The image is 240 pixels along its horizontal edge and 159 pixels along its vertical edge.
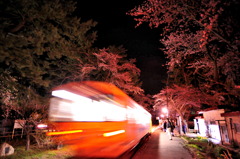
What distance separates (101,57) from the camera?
15016mm

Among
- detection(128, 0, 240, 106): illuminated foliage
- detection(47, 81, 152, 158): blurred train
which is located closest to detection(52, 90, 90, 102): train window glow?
detection(47, 81, 152, 158): blurred train

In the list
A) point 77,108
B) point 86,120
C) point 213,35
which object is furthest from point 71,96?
point 213,35

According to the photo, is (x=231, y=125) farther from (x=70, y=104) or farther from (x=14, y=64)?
(x=14, y=64)

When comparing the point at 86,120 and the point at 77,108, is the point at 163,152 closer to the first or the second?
the point at 86,120

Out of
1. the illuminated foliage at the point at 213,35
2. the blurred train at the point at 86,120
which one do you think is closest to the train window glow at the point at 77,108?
the blurred train at the point at 86,120

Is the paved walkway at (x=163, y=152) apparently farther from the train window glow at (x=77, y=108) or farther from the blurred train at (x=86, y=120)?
the train window glow at (x=77, y=108)

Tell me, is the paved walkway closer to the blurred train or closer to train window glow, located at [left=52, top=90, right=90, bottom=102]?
the blurred train

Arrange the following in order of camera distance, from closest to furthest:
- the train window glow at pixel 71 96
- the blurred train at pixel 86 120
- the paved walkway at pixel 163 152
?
1. the blurred train at pixel 86 120
2. the train window glow at pixel 71 96
3. the paved walkway at pixel 163 152

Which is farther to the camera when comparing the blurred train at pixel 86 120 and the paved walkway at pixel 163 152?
the paved walkway at pixel 163 152

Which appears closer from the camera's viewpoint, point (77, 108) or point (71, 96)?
point (77, 108)

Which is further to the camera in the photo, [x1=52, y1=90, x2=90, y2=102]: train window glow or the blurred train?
[x1=52, y1=90, x2=90, y2=102]: train window glow

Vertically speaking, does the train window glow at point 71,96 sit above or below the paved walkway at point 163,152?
above

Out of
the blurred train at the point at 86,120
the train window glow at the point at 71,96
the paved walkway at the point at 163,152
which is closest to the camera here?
the blurred train at the point at 86,120

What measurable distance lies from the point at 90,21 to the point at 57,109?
9506 millimetres
